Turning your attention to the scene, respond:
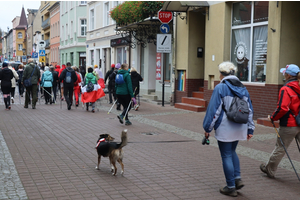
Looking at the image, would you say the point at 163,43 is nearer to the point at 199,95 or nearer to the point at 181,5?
the point at 181,5

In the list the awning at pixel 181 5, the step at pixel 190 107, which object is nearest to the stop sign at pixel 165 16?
the awning at pixel 181 5

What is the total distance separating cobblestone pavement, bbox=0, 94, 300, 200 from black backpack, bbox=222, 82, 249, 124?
3.54ft

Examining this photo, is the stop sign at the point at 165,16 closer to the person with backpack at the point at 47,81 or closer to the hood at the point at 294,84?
the person with backpack at the point at 47,81

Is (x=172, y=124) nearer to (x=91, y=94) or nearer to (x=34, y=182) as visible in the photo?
(x=91, y=94)

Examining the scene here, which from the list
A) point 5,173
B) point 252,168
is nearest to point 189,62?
point 252,168

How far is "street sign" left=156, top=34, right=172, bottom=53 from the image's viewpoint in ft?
53.3

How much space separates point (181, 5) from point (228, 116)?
10629mm

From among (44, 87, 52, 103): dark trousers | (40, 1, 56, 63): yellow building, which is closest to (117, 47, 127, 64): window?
(44, 87, 52, 103): dark trousers

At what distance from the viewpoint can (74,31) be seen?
43.2 meters

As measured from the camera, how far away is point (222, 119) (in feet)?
16.7

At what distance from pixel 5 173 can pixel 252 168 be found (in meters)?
4.16

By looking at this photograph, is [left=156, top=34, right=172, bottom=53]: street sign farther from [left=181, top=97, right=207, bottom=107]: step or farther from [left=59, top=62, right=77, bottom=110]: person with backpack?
[left=59, top=62, right=77, bottom=110]: person with backpack

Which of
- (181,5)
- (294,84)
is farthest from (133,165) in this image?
(181,5)

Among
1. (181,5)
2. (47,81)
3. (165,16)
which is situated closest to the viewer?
(181,5)
